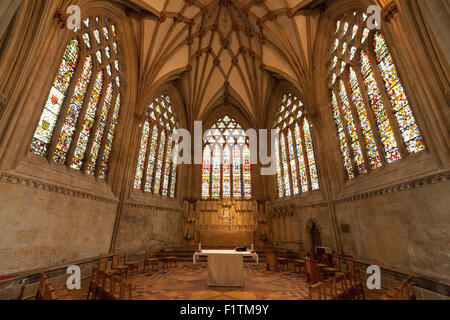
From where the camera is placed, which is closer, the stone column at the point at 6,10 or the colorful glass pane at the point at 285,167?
the stone column at the point at 6,10

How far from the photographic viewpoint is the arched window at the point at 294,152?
12.5 meters

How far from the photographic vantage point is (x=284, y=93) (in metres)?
16.0

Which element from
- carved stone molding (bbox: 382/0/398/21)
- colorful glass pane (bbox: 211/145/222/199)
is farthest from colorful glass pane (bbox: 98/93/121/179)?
carved stone molding (bbox: 382/0/398/21)

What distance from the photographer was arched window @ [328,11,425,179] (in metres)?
7.15

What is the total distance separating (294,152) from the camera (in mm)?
13656

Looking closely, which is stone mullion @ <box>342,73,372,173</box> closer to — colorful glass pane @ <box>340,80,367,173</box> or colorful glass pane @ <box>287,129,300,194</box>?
colorful glass pane @ <box>340,80,367,173</box>

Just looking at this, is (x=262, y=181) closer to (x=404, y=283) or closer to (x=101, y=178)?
(x=101, y=178)

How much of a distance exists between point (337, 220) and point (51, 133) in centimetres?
1274

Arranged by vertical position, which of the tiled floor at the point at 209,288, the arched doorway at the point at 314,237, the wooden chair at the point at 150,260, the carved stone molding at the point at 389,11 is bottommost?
the tiled floor at the point at 209,288

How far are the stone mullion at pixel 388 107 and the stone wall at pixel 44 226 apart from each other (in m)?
12.2

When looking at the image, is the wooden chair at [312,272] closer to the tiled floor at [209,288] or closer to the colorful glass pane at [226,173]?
the tiled floor at [209,288]

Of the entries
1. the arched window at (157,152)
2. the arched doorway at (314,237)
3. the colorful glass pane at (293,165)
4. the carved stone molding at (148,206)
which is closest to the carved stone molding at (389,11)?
the colorful glass pane at (293,165)

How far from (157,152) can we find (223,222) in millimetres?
7008

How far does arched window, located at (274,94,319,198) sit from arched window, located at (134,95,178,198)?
8.11 metres
